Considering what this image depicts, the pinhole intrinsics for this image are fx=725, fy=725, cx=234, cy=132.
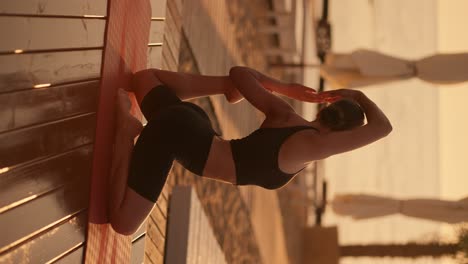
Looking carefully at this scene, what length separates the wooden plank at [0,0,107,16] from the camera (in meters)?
1.91

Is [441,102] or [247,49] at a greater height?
[247,49]

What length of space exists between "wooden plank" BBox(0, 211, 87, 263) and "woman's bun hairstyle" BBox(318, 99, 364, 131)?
856 millimetres

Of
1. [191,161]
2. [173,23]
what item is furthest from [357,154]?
[191,161]

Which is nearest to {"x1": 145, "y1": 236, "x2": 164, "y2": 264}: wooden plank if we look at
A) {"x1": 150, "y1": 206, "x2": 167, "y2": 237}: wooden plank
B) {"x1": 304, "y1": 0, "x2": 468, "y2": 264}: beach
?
{"x1": 150, "y1": 206, "x2": 167, "y2": 237}: wooden plank

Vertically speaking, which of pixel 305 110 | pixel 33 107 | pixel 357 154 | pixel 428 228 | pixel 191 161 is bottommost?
pixel 428 228

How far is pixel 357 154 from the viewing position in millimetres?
9906

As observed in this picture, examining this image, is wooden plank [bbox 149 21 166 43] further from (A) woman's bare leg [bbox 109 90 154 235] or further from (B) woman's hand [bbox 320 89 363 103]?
(B) woman's hand [bbox 320 89 363 103]

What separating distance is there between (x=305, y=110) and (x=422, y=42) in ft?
5.84

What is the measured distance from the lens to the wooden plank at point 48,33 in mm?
1895

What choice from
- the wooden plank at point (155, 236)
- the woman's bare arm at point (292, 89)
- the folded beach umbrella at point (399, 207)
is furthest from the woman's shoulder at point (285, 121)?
the folded beach umbrella at point (399, 207)

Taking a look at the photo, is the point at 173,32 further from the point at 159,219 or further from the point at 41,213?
the point at 41,213

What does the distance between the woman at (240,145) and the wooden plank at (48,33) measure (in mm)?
353

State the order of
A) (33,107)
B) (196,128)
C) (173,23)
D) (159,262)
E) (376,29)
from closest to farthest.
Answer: (33,107) → (196,128) → (159,262) → (173,23) → (376,29)

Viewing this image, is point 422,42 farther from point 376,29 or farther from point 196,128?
point 196,128
